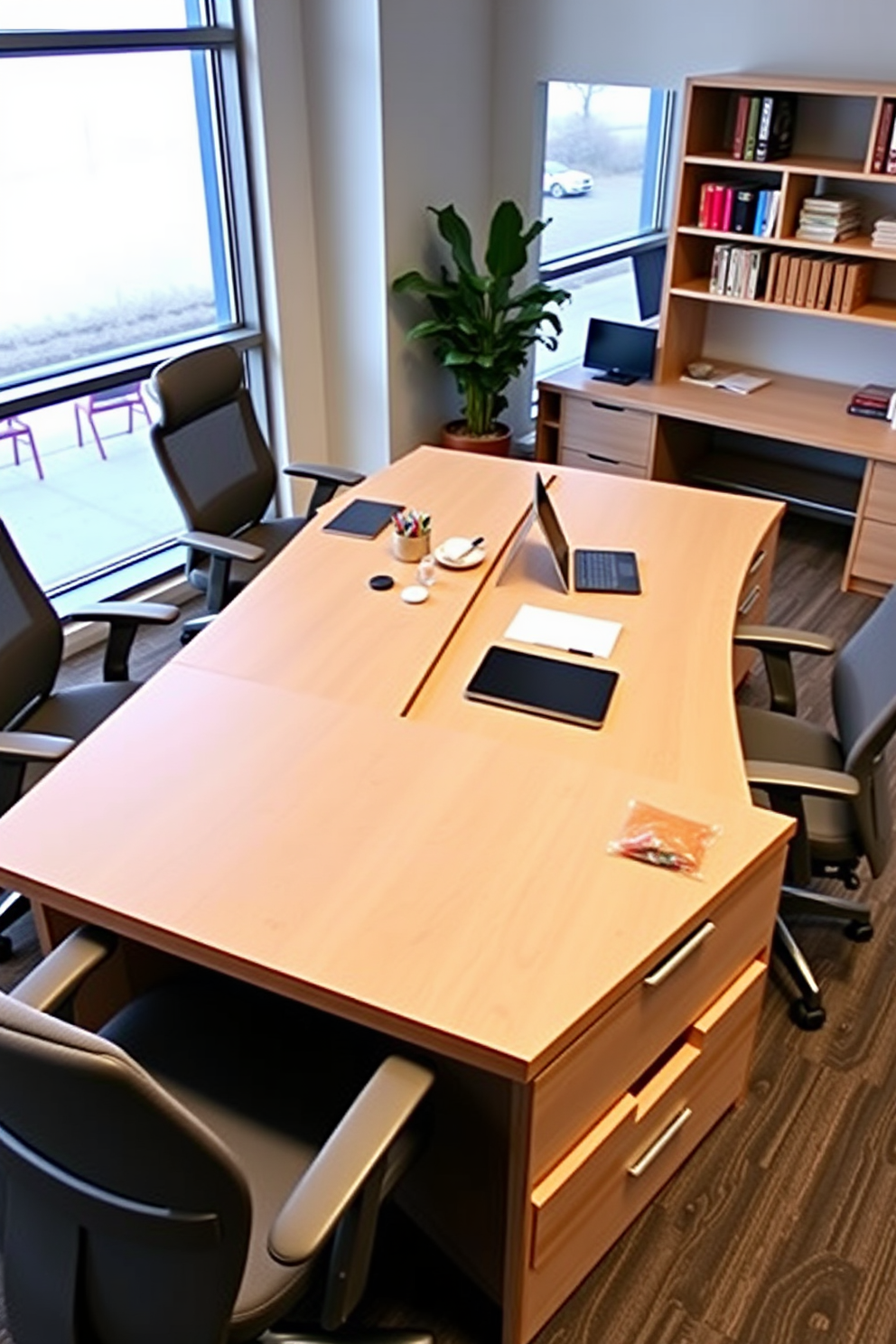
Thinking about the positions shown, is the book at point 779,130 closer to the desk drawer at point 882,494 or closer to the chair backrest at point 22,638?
the desk drawer at point 882,494

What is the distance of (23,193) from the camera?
3691mm

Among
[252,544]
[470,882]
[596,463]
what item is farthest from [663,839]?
[596,463]

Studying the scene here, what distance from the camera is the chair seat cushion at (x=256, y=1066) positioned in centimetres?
166

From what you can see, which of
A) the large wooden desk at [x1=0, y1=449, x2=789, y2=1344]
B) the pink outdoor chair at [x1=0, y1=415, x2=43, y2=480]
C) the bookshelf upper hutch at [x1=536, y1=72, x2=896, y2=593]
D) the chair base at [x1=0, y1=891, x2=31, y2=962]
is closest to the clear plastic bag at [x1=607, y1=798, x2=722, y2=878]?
the large wooden desk at [x1=0, y1=449, x2=789, y2=1344]

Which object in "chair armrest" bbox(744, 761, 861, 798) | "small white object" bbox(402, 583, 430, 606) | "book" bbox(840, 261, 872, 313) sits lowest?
Result: "chair armrest" bbox(744, 761, 861, 798)

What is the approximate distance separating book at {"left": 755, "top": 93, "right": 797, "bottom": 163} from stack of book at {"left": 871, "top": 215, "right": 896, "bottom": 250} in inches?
18.8

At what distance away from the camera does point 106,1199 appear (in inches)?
51.7

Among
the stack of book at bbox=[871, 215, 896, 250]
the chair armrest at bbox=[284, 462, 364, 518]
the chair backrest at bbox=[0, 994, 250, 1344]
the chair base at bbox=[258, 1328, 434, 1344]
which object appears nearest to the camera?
the chair backrest at bbox=[0, 994, 250, 1344]

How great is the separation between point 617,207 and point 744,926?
4.89m

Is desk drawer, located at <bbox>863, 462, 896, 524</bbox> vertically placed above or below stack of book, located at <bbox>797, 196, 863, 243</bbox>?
below

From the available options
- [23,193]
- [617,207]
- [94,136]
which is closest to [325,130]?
[94,136]

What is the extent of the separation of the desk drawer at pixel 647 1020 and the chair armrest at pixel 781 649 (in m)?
0.83

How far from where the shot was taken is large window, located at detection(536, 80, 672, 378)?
17.8ft

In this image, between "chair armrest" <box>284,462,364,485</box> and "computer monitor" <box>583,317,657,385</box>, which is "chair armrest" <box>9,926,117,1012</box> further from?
"computer monitor" <box>583,317,657,385</box>
